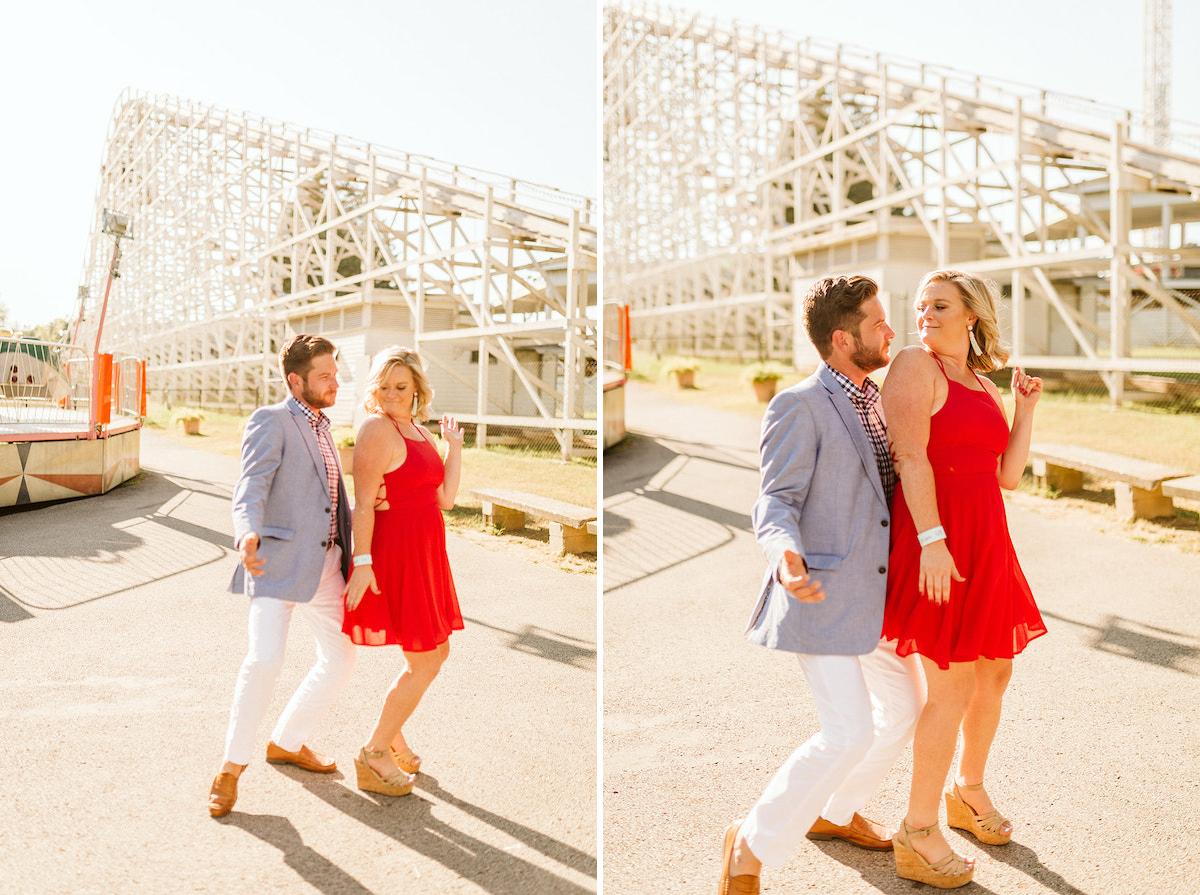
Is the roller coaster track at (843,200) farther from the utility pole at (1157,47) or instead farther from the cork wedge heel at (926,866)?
the cork wedge heel at (926,866)

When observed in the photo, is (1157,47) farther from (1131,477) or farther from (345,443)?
(345,443)

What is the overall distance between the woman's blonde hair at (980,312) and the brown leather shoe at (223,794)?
249 cm

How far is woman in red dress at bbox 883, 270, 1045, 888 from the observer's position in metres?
2.37

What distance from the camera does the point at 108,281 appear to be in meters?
3.35

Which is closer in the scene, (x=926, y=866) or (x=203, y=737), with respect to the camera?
(x=926, y=866)

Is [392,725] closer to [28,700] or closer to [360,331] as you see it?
[28,700]

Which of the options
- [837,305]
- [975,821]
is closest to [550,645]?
[975,821]

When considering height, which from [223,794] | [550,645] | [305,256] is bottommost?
[223,794]

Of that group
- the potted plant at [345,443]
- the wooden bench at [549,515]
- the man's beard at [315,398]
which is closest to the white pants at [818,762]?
the man's beard at [315,398]

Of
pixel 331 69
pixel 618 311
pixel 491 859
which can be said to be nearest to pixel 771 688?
pixel 491 859

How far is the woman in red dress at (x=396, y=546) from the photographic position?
2834 millimetres

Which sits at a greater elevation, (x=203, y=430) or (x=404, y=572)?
(x=203, y=430)

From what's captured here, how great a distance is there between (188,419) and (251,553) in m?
1.30

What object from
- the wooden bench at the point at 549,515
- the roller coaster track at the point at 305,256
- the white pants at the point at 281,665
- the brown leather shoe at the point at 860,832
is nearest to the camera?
the brown leather shoe at the point at 860,832
